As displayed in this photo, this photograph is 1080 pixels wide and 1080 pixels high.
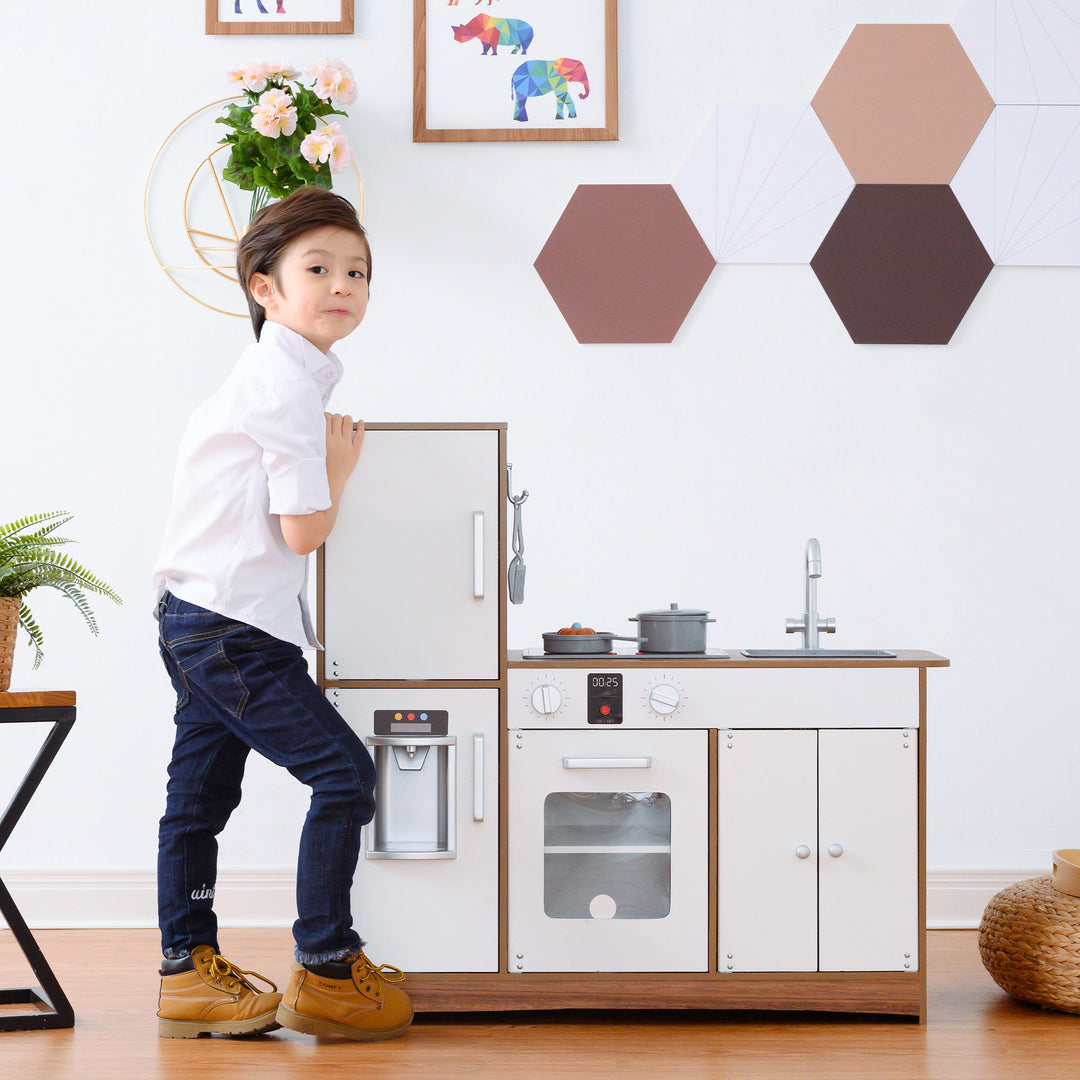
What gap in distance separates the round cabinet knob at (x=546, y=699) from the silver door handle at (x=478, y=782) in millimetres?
122

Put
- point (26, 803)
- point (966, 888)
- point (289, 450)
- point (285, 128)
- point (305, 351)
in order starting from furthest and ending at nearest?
point (966, 888), point (285, 128), point (26, 803), point (305, 351), point (289, 450)

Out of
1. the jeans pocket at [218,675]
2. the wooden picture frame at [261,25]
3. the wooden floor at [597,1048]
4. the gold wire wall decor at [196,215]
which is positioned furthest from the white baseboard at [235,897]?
the wooden picture frame at [261,25]

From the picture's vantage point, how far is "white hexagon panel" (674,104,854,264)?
2623 mm

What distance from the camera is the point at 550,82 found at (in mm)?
2637

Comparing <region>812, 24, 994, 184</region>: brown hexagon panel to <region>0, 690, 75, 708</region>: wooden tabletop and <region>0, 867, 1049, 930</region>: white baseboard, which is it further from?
<region>0, 690, 75, 708</region>: wooden tabletop

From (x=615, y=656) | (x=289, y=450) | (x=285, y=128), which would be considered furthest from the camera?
(x=285, y=128)

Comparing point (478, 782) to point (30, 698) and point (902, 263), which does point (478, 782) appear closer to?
point (30, 698)

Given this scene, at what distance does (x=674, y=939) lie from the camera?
1964mm

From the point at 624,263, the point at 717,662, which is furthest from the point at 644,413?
the point at 717,662

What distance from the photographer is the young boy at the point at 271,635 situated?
177 cm

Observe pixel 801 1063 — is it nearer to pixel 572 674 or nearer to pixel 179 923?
pixel 572 674

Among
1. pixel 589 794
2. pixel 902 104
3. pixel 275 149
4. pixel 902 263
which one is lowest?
pixel 589 794

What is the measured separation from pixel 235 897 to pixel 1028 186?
8.12 ft

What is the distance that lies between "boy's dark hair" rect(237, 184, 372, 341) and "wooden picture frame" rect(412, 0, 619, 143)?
83 centimetres
